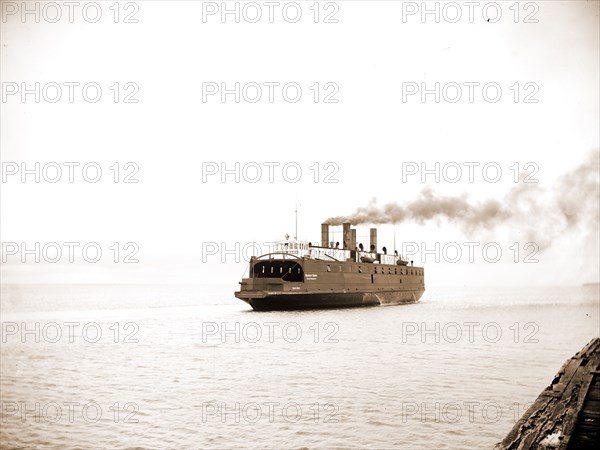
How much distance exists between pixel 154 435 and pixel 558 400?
8.12m

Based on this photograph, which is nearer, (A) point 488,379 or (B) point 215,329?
(A) point 488,379

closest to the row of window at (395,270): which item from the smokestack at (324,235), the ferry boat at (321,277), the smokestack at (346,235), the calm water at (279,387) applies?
the ferry boat at (321,277)

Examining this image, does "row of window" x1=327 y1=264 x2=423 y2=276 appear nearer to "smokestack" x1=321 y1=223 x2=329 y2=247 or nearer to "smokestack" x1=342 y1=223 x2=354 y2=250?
"smokestack" x1=342 y1=223 x2=354 y2=250

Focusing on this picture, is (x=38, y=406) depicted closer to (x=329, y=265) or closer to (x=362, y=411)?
(x=362, y=411)

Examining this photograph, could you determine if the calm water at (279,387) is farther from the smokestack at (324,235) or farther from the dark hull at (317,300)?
the smokestack at (324,235)

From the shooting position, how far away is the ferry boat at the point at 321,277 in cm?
4449

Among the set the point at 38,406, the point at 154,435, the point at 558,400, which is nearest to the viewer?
the point at 558,400

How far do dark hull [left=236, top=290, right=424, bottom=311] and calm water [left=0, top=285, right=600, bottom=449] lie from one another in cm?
1001

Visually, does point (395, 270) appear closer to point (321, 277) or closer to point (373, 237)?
point (373, 237)

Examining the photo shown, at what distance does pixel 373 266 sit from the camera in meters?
57.7

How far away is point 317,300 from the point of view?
47812mm

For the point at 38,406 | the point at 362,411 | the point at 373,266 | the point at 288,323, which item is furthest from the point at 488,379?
the point at 373,266

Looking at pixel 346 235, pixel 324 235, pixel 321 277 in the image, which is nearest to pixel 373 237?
pixel 346 235

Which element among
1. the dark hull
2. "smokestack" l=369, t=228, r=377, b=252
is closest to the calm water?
the dark hull
